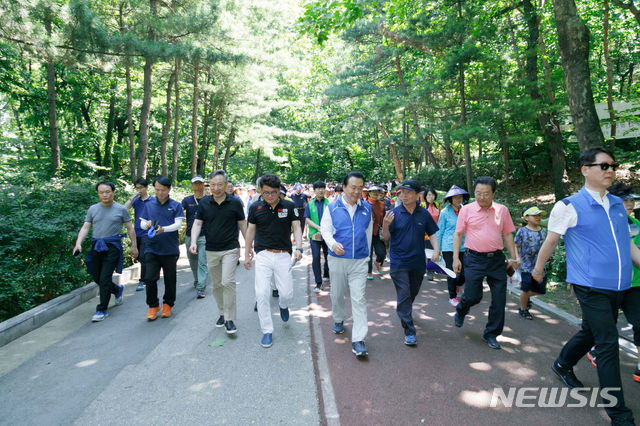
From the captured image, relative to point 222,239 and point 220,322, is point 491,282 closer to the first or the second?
point 222,239

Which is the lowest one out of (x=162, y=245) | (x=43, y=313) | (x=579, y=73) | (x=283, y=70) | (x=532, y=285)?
(x=43, y=313)

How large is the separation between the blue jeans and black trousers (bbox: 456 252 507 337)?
0.61 meters

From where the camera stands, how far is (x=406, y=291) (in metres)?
4.50

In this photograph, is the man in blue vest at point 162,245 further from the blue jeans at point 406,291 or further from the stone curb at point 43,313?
the blue jeans at point 406,291

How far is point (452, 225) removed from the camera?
622 cm

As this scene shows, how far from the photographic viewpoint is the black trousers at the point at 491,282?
4277 millimetres

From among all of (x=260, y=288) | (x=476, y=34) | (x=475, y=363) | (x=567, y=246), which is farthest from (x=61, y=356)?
(x=476, y=34)

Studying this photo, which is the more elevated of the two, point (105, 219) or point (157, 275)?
point (105, 219)

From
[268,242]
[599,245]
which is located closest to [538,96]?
[599,245]

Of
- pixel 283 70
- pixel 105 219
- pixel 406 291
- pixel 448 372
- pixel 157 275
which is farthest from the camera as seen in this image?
pixel 283 70

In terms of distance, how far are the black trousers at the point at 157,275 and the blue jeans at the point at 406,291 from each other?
3434 millimetres

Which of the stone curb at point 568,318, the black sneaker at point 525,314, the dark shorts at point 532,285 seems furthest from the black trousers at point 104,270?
the stone curb at point 568,318

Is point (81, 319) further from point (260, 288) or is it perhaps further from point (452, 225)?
point (452, 225)

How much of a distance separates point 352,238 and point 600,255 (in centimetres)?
241
